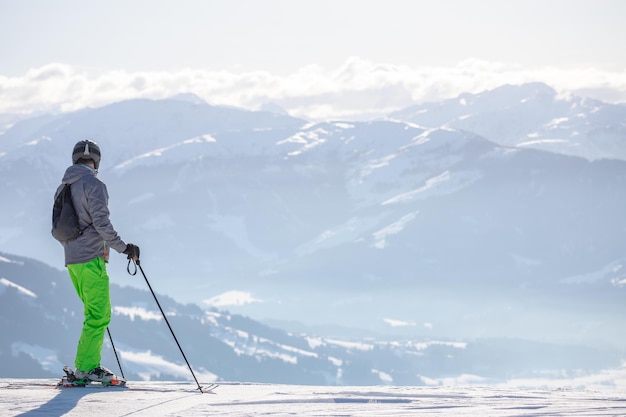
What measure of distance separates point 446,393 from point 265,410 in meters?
3.12

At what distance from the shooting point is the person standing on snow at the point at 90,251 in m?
13.0

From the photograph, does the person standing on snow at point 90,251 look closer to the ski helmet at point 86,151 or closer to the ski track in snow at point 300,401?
the ski helmet at point 86,151

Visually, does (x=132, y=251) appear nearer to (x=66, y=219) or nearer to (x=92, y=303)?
(x=92, y=303)

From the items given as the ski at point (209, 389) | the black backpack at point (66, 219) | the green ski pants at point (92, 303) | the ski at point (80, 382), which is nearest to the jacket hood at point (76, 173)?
the black backpack at point (66, 219)

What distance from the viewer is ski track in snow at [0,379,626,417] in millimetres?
11047

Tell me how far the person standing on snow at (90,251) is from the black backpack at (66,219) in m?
0.06

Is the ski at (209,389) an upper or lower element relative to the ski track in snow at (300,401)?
upper

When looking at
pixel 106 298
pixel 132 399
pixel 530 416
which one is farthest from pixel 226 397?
pixel 530 416

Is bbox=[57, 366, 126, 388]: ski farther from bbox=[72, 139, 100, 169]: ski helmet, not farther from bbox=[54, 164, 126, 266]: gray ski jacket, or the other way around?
bbox=[72, 139, 100, 169]: ski helmet

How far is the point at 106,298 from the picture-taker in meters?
13.4

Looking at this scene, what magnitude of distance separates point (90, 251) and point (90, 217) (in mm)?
445

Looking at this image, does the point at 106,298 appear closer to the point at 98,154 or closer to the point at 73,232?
the point at 73,232

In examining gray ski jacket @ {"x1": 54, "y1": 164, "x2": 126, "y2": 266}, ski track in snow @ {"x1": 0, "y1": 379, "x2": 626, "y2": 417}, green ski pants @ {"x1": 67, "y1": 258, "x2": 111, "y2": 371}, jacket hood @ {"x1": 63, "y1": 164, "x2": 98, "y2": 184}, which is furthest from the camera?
green ski pants @ {"x1": 67, "y1": 258, "x2": 111, "y2": 371}

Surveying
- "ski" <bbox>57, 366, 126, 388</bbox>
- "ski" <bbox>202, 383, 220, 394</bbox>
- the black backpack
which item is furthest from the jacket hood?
"ski" <bbox>202, 383, 220, 394</bbox>
